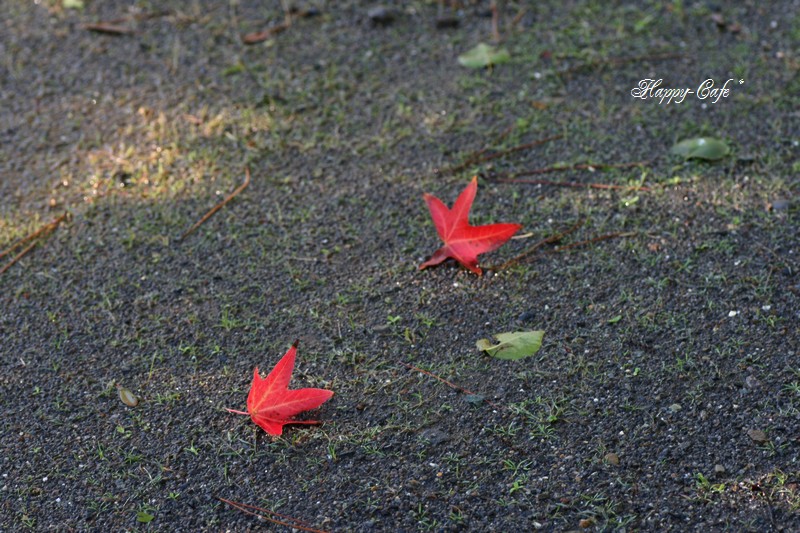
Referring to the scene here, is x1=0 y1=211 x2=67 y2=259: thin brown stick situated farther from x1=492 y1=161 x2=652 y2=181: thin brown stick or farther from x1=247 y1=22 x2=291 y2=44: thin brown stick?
x1=492 y1=161 x2=652 y2=181: thin brown stick

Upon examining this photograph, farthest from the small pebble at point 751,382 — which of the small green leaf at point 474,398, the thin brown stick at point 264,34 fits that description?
the thin brown stick at point 264,34

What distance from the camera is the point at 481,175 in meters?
2.76

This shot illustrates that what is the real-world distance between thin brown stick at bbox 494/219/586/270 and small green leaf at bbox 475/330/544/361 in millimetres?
290

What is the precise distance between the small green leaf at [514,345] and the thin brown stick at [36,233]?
139 centimetres

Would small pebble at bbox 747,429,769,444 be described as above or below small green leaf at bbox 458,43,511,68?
below

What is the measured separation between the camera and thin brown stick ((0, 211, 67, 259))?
2.59 m

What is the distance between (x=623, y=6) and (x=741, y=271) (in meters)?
1.57

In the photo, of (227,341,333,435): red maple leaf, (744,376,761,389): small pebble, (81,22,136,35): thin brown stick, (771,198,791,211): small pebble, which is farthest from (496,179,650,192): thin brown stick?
(81,22,136,35): thin brown stick

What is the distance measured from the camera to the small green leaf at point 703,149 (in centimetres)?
274

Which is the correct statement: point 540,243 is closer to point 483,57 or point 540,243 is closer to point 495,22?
point 483,57

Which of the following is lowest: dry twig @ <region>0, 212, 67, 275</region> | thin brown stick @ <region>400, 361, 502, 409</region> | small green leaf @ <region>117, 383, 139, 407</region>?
thin brown stick @ <region>400, 361, 502, 409</region>

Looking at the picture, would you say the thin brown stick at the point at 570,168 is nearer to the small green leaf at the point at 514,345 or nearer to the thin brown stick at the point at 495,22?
the small green leaf at the point at 514,345

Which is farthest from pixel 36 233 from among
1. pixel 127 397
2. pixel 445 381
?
pixel 445 381

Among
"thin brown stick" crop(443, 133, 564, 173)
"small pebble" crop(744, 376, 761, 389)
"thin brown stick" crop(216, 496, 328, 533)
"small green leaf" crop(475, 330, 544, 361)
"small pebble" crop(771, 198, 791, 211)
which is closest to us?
"thin brown stick" crop(216, 496, 328, 533)
